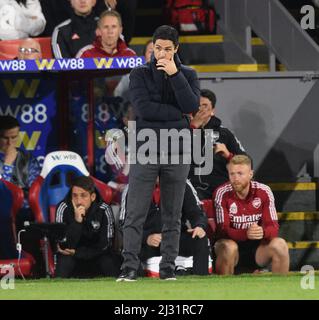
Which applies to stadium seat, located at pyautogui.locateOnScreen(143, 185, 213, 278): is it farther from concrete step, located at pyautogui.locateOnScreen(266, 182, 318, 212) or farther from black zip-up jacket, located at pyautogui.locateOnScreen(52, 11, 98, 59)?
black zip-up jacket, located at pyautogui.locateOnScreen(52, 11, 98, 59)

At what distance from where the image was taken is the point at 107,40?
1245cm

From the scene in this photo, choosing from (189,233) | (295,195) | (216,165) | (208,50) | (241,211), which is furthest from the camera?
(208,50)

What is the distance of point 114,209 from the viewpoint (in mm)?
12125

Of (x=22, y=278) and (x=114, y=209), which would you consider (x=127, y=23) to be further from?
(x=22, y=278)

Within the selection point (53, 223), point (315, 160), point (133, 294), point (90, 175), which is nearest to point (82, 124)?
point (90, 175)

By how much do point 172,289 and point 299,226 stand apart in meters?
3.64

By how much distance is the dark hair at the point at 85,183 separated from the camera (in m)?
11.7

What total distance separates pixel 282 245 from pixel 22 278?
7.90 feet

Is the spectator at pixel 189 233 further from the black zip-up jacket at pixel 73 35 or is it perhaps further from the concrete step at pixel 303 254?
the black zip-up jacket at pixel 73 35

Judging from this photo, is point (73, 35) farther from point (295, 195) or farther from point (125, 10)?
point (295, 195)

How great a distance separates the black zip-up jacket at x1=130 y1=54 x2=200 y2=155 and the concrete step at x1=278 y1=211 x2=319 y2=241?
309cm

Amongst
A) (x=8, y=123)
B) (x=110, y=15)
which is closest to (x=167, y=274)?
(x=8, y=123)

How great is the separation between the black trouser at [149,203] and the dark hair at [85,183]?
1851 millimetres

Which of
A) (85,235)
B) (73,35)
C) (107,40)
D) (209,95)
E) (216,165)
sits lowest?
(85,235)
